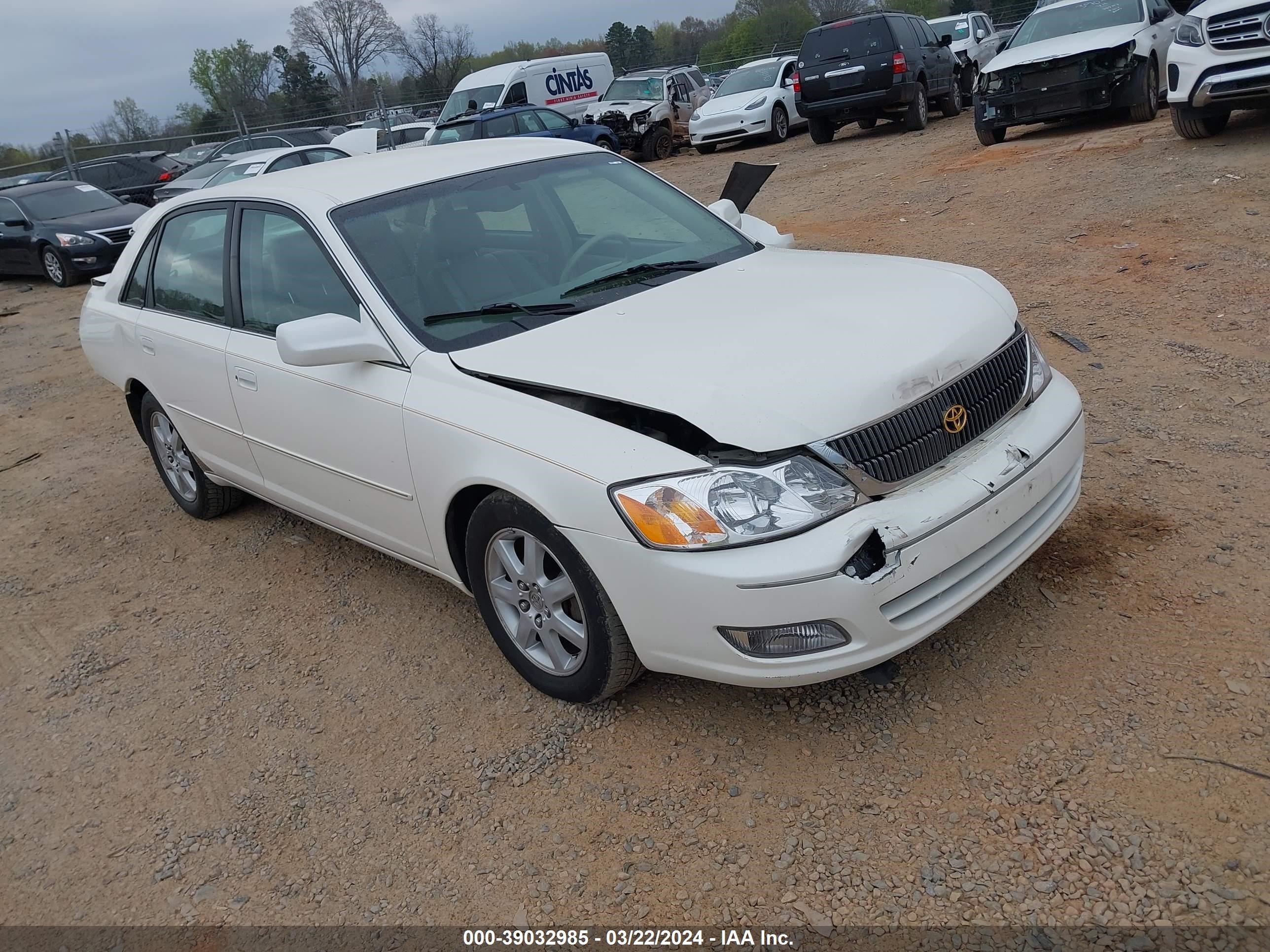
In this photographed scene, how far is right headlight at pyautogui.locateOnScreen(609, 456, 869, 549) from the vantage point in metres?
2.63

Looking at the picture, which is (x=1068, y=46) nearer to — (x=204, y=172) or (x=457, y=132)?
(x=457, y=132)

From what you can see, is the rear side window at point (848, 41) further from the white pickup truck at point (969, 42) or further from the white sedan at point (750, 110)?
the white pickup truck at point (969, 42)

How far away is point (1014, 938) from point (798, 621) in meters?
0.87

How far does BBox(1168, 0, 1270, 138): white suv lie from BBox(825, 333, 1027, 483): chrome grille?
23.8ft

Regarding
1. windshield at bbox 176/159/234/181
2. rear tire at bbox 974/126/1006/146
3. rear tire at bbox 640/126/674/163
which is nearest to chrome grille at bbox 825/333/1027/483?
rear tire at bbox 974/126/1006/146

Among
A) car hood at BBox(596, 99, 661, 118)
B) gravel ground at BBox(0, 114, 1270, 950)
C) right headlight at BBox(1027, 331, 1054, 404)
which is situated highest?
car hood at BBox(596, 99, 661, 118)

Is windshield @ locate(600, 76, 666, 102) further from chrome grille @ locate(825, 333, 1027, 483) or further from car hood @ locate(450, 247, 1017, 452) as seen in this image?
chrome grille @ locate(825, 333, 1027, 483)

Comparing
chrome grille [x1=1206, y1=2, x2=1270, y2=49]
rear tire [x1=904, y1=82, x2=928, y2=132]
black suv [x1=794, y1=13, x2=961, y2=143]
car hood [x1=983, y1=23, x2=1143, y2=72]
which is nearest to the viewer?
chrome grille [x1=1206, y1=2, x2=1270, y2=49]

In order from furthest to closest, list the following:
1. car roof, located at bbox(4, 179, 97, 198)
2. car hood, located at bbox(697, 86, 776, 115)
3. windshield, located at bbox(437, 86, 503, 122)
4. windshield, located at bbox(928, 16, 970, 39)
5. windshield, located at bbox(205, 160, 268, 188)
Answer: windshield, located at bbox(437, 86, 503, 122) < windshield, located at bbox(928, 16, 970, 39) < car hood, located at bbox(697, 86, 776, 115) < car roof, located at bbox(4, 179, 97, 198) < windshield, located at bbox(205, 160, 268, 188)

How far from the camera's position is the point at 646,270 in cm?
377

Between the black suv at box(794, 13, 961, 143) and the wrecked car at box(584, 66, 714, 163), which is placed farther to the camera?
the wrecked car at box(584, 66, 714, 163)

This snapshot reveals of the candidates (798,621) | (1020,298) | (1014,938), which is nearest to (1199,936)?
(1014,938)

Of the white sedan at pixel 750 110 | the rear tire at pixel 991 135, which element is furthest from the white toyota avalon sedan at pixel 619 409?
the white sedan at pixel 750 110

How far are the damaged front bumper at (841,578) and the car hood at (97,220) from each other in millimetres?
14320
